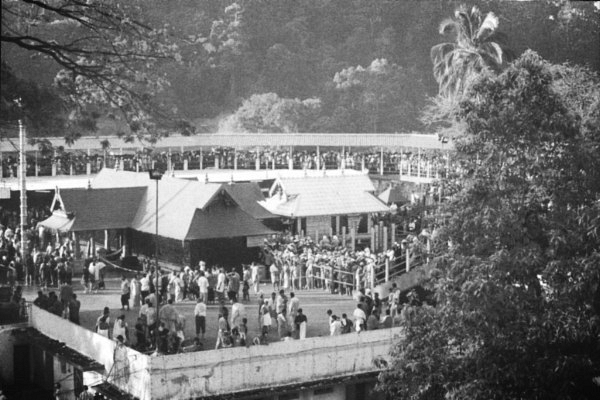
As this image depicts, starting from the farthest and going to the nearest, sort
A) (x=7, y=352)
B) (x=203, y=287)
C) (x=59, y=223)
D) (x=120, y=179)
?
(x=120, y=179) < (x=59, y=223) < (x=203, y=287) < (x=7, y=352)

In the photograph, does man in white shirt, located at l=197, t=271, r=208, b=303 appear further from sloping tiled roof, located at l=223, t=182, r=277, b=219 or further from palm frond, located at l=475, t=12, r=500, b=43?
palm frond, located at l=475, t=12, r=500, b=43

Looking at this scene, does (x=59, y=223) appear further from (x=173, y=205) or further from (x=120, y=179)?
(x=120, y=179)

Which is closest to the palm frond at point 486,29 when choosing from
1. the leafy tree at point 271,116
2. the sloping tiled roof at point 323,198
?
the sloping tiled roof at point 323,198

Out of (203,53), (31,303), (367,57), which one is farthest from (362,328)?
(367,57)

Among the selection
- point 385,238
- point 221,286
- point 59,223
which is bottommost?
point 221,286

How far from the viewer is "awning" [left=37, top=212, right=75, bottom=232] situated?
29.4 m

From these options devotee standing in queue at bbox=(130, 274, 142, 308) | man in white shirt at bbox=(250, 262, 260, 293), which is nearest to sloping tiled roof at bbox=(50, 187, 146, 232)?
man in white shirt at bbox=(250, 262, 260, 293)

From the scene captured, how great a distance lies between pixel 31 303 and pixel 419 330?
36.5 feet

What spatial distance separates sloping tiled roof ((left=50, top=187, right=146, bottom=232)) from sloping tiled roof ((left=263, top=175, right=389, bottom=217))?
5.10m

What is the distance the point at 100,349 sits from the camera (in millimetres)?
19969

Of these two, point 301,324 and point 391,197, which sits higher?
point 391,197

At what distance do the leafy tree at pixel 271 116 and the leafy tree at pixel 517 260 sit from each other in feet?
166

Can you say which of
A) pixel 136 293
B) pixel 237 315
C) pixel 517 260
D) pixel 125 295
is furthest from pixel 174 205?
pixel 517 260

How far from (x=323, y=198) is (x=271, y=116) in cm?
3379
